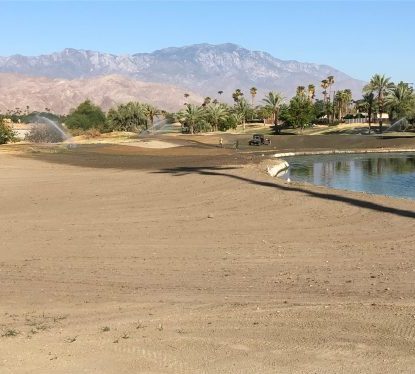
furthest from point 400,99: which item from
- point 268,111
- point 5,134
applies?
point 5,134

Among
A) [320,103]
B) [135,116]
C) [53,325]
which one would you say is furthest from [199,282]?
[320,103]

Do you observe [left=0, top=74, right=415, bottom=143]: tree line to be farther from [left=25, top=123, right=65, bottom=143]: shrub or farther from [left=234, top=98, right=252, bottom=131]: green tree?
[left=25, top=123, right=65, bottom=143]: shrub

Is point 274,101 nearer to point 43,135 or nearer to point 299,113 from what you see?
point 299,113

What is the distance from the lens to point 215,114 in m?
120

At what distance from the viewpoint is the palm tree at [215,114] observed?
120037mm

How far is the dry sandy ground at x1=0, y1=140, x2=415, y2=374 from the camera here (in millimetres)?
7891

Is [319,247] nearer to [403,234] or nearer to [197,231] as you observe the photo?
[403,234]

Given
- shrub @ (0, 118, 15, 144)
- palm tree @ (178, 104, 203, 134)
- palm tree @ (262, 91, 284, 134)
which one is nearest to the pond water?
shrub @ (0, 118, 15, 144)

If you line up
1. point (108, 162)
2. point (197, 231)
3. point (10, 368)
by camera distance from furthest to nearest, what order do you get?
point (108, 162), point (197, 231), point (10, 368)

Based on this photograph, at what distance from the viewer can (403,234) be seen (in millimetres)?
16812

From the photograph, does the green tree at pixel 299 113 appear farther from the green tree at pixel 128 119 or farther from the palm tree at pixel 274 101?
the green tree at pixel 128 119

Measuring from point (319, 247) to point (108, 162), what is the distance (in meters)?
34.9

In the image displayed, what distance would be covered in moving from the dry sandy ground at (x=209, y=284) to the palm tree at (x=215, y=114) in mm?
95415

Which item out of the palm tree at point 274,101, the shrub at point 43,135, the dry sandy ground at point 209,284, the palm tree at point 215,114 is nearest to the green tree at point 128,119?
the palm tree at point 215,114
